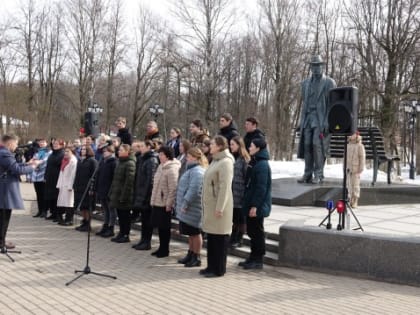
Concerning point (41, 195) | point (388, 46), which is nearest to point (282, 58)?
point (388, 46)

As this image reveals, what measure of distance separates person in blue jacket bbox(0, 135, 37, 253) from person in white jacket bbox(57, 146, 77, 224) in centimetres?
291

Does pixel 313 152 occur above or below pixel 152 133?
below

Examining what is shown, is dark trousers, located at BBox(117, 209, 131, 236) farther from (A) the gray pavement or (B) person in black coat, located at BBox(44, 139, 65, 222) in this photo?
(B) person in black coat, located at BBox(44, 139, 65, 222)

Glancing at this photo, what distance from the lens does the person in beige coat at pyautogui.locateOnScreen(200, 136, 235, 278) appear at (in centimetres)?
666

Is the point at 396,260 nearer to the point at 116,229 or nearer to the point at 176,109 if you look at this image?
the point at 116,229

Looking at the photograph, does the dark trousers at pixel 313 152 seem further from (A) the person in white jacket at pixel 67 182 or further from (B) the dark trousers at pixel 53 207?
(B) the dark trousers at pixel 53 207

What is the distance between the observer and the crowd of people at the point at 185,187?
6781 mm

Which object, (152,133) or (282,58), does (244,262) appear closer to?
(152,133)

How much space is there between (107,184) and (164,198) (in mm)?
2273

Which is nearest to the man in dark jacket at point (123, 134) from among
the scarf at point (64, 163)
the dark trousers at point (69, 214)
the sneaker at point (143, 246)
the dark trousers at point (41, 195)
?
the scarf at point (64, 163)

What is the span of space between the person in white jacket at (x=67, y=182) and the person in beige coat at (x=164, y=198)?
11.5 feet

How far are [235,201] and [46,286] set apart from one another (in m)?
2.99

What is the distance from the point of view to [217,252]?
6.76 meters

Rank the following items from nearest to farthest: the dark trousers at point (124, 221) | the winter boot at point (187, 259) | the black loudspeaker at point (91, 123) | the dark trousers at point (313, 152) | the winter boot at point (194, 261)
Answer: the winter boot at point (194, 261), the winter boot at point (187, 259), the dark trousers at point (124, 221), the dark trousers at point (313, 152), the black loudspeaker at point (91, 123)
